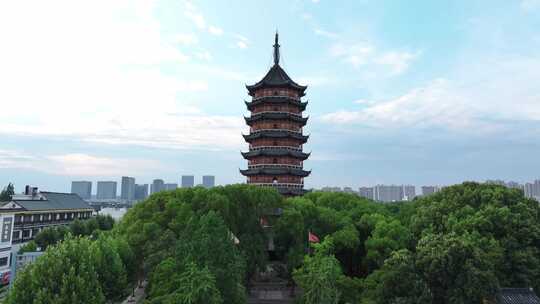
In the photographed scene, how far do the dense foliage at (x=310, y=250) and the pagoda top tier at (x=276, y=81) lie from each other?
597 inches

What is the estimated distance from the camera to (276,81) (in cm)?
4594

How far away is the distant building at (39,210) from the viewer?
47062 mm

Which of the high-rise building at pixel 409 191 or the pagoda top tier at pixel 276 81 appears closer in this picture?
the pagoda top tier at pixel 276 81

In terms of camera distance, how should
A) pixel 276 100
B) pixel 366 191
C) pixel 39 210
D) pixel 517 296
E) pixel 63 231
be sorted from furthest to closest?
pixel 366 191
pixel 39 210
pixel 63 231
pixel 276 100
pixel 517 296

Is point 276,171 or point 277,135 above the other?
point 277,135

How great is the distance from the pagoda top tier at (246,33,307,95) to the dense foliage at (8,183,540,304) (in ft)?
49.7

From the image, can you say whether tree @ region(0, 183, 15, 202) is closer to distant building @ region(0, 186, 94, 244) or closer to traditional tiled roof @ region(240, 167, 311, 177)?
distant building @ region(0, 186, 94, 244)

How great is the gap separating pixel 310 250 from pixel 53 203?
47216 millimetres

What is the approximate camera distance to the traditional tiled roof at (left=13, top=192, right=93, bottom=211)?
50625 mm

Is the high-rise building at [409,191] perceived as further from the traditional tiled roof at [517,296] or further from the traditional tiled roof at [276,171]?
the traditional tiled roof at [517,296]

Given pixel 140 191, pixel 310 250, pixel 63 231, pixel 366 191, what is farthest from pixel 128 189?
pixel 310 250

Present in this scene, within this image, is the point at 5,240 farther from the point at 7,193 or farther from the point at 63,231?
the point at 7,193

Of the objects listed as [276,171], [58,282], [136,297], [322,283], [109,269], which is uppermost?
[276,171]

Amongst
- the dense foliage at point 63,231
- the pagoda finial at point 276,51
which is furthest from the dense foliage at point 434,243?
the dense foliage at point 63,231
